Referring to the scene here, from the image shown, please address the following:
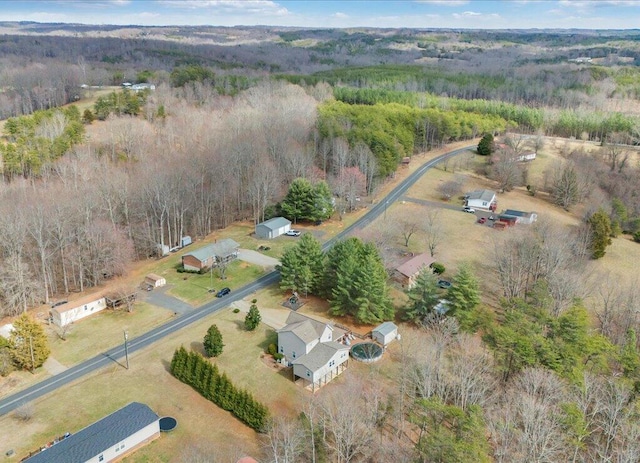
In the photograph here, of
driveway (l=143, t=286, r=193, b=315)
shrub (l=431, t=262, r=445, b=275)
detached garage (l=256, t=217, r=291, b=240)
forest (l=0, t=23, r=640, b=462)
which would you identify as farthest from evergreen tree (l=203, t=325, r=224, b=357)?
detached garage (l=256, t=217, r=291, b=240)

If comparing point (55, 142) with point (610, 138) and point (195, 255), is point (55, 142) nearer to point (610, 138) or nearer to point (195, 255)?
point (195, 255)

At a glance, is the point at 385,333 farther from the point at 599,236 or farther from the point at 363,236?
the point at 599,236

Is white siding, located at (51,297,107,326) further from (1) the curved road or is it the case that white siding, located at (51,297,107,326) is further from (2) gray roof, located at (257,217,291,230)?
(2) gray roof, located at (257,217,291,230)

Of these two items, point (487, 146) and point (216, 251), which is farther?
point (487, 146)

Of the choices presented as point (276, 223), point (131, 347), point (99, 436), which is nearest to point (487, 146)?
point (276, 223)

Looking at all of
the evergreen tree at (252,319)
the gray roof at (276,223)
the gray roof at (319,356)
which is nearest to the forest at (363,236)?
the gray roof at (276,223)

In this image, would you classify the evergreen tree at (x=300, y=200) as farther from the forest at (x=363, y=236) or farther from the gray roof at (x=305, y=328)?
the gray roof at (x=305, y=328)

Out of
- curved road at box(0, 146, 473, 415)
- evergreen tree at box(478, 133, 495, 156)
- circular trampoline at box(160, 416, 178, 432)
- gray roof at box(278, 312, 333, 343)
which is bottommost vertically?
curved road at box(0, 146, 473, 415)
